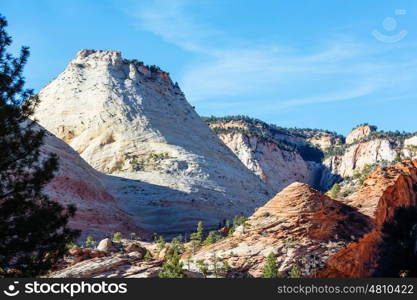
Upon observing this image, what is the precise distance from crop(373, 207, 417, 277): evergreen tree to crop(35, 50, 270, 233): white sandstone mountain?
2726 centimetres

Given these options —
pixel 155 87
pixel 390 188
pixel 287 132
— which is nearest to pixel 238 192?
pixel 155 87

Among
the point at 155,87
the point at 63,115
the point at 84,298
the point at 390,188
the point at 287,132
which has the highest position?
the point at 287,132

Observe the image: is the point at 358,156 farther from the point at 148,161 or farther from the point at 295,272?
the point at 295,272

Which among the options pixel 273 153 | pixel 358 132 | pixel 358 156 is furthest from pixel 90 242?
pixel 358 132

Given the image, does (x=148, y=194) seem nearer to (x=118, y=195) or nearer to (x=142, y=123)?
(x=118, y=195)

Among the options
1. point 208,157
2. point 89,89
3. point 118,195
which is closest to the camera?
point 118,195

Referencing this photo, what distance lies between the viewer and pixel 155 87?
93.8 meters

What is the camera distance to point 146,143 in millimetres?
79625

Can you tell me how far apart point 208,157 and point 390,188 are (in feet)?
140

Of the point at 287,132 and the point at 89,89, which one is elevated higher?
the point at 287,132

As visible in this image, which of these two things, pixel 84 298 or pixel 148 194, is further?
pixel 148 194

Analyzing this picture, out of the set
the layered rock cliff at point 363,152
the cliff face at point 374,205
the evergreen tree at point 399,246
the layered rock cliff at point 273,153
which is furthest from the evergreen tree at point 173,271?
the layered rock cliff at point 363,152

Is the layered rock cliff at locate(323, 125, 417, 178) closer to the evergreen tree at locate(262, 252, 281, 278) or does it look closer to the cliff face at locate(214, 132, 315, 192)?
the cliff face at locate(214, 132, 315, 192)

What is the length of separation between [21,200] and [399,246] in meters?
22.4
